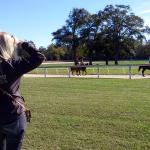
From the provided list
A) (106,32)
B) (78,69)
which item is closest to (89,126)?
(78,69)

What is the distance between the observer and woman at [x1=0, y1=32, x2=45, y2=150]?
466 centimetres

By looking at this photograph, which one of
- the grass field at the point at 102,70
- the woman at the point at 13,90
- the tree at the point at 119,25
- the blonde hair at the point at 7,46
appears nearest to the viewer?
the blonde hair at the point at 7,46

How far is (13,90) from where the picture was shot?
4.76 metres

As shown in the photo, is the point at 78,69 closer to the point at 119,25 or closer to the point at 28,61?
the point at 28,61

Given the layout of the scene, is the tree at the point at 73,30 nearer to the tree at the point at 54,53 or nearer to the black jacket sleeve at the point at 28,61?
the tree at the point at 54,53

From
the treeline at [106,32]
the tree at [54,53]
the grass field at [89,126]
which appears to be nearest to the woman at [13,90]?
the grass field at [89,126]

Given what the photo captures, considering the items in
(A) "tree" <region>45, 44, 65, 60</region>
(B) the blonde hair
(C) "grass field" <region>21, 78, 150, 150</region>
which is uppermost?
(B) the blonde hair

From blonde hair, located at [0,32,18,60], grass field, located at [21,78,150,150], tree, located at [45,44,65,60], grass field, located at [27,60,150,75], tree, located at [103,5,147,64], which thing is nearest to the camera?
blonde hair, located at [0,32,18,60]

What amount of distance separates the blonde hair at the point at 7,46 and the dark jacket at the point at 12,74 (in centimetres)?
7

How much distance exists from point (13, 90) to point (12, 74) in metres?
0.17

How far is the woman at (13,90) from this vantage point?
15.3 feet

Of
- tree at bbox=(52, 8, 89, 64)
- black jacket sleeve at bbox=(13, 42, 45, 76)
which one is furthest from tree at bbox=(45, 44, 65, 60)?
black jacket sleeve at bbox=(13, 42, 45, 76)

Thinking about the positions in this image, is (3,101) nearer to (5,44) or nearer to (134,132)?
(5,44)

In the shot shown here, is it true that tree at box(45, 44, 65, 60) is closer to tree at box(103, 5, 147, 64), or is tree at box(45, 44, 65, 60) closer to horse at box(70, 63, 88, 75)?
tree at box(103, 5, 147, 64)
